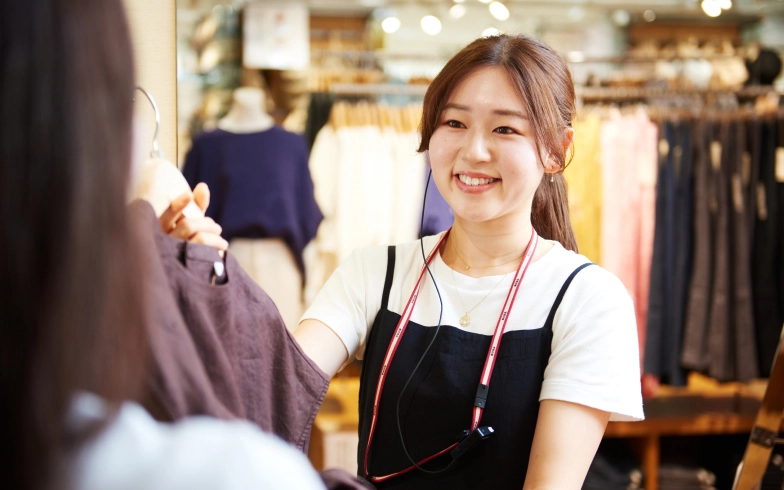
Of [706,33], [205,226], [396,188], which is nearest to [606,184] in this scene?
[396,188]

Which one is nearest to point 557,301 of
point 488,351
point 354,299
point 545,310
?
point 545,310

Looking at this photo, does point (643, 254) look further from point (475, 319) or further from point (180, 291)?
point (180, 291)

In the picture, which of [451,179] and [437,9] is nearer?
[451,179]

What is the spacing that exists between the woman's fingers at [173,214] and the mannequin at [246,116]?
198 centimetres

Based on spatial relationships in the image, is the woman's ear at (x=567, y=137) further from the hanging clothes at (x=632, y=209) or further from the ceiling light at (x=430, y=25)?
the ceiling light at (x=430, y=25)

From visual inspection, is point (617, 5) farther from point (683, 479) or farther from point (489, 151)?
point (489, 151)

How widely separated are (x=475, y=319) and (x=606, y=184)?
182cm

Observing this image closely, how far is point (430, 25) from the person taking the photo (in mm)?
3701

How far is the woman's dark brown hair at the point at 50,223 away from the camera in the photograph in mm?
452

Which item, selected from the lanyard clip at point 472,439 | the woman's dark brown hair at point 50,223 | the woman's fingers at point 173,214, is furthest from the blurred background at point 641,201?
the woman's dark brown hair at point 50,223

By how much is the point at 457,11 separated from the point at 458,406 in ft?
9.65

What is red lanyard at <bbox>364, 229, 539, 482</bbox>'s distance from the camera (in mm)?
1164

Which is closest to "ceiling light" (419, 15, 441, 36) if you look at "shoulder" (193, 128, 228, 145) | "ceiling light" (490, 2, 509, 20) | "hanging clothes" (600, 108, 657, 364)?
"ceiling light" (490, 2, 509, 20)

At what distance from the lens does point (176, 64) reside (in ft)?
4.12
